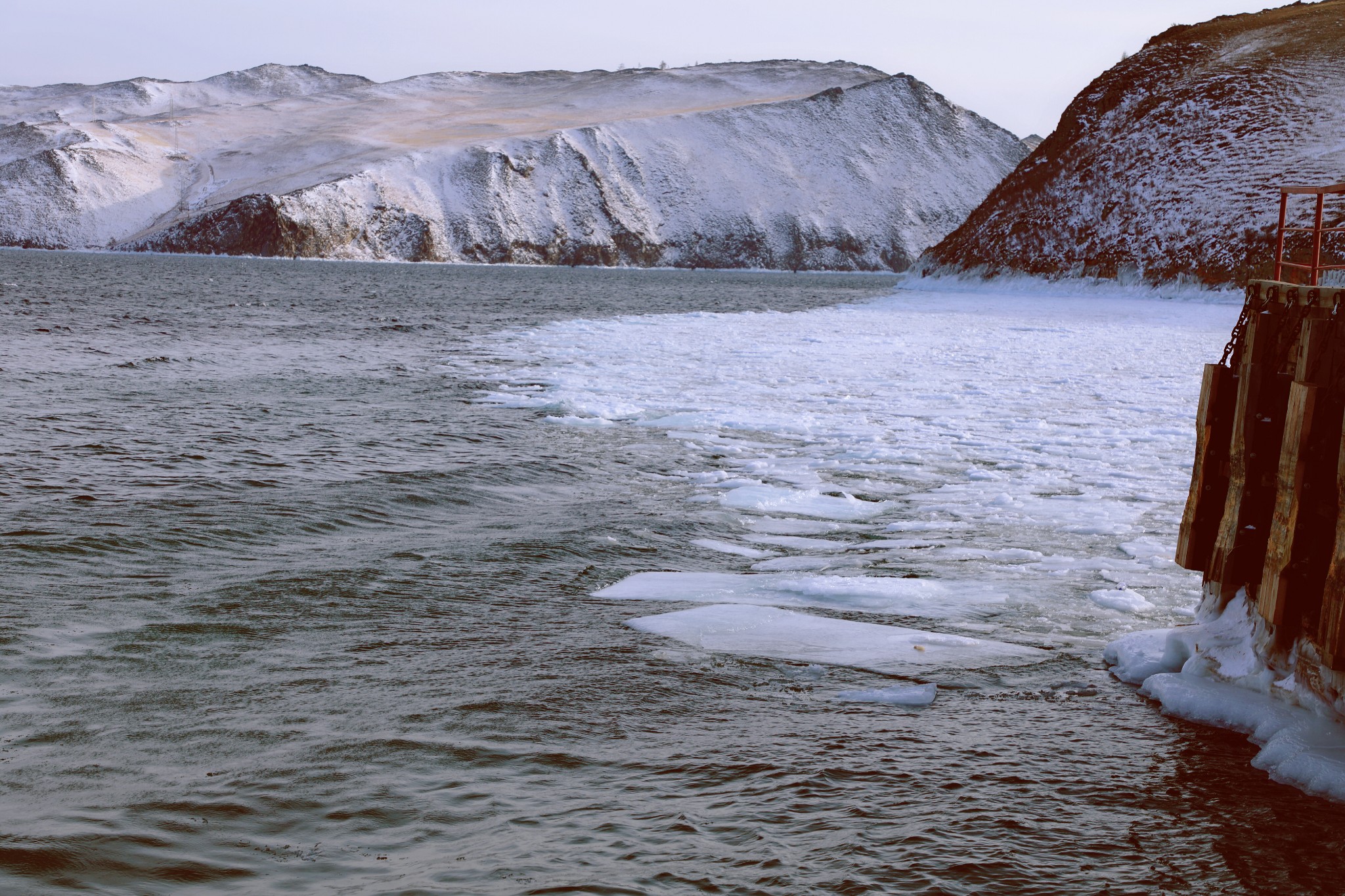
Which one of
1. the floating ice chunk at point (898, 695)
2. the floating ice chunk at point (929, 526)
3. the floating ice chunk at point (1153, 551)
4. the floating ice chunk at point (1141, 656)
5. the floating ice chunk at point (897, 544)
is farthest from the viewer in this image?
the floating ice chunk at point (929, 526)

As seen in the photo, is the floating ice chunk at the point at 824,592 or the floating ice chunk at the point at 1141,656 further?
the floating ice chunk at the point at 824,592

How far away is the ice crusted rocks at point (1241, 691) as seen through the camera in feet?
18.0

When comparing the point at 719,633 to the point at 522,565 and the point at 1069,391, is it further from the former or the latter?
the point at 1069,391

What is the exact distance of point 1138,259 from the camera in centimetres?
7281

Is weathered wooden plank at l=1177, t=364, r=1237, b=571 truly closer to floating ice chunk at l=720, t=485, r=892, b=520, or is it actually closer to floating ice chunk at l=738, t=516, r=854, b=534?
floating ice chunk at l=738, t=516, r=854, b=534

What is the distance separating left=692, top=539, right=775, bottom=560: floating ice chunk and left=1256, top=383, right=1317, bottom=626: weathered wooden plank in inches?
157

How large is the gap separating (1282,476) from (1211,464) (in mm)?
933

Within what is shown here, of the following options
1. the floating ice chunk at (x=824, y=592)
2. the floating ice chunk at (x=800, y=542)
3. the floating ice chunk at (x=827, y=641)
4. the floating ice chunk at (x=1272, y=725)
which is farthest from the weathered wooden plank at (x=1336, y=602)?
the floating ice chunk at (x=800, y=542)

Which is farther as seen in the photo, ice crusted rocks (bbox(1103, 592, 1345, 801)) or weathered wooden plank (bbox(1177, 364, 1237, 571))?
weathered wooden plank (bbox(1177, 364, 1237, 571))

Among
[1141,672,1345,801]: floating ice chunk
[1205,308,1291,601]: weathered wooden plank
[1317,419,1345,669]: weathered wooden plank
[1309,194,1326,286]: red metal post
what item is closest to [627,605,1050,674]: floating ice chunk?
[1141,672,1345,801]: floating ice chunk

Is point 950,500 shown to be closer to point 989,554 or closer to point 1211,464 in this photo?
point 989,554

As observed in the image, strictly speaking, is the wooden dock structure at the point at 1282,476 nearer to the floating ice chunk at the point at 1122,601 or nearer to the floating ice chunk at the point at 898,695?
the floating ice chunk at the point at 1122,601

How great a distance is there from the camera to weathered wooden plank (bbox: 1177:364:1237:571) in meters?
6.85

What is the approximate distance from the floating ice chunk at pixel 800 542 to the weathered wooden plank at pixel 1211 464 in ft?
9.70
